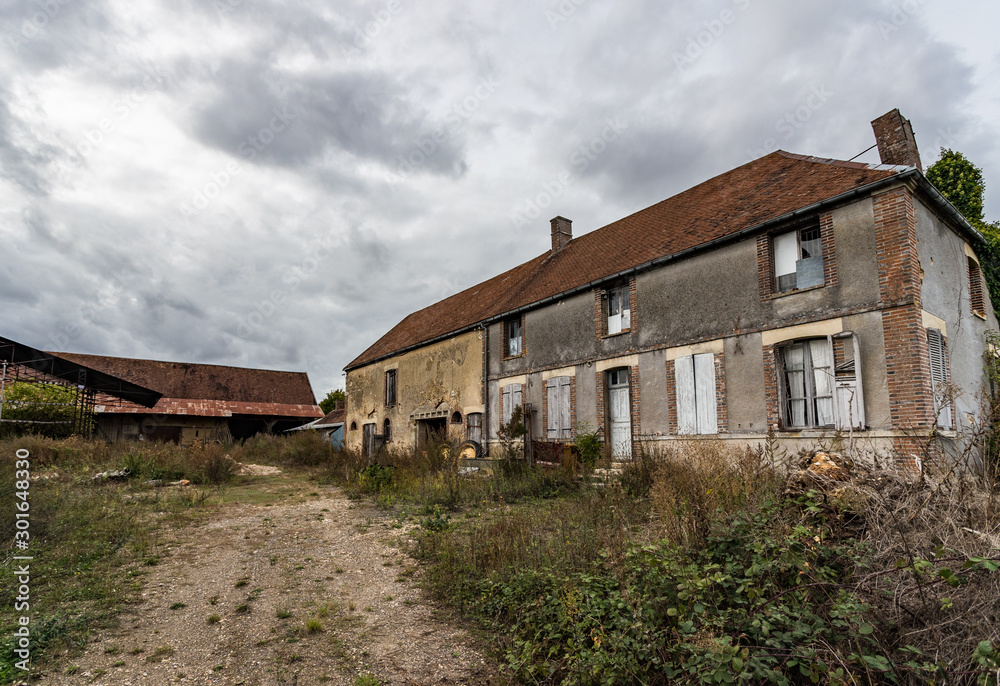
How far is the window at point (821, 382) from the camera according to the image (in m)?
9.05

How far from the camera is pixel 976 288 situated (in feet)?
38.0

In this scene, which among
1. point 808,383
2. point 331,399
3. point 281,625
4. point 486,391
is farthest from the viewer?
point 331,399

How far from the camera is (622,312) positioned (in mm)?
13375

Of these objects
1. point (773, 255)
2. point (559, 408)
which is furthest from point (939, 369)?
point (559, 408)

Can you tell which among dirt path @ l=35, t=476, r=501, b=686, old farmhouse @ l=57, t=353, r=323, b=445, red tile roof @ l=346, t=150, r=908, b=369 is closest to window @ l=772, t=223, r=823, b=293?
red tile roof @ l=346, t=150, r=908, b=369

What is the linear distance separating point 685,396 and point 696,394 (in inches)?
10.4

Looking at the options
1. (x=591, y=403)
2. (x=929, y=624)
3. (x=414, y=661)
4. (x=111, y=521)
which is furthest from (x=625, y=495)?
(x=111, y=521)

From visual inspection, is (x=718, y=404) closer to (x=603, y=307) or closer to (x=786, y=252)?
(x=786, y=252)

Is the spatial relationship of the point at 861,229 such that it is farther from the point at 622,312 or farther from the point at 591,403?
the point at 591,403

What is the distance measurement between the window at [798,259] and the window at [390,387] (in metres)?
15.9

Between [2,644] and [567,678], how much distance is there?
402 centimetres

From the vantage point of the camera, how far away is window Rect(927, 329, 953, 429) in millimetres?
8672

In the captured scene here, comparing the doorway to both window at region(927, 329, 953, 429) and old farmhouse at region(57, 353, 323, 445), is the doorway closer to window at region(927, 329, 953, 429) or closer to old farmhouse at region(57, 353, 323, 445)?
window at region(927, 329, 953, 429)

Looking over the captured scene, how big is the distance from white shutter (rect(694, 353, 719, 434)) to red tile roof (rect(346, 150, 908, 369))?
250cm
